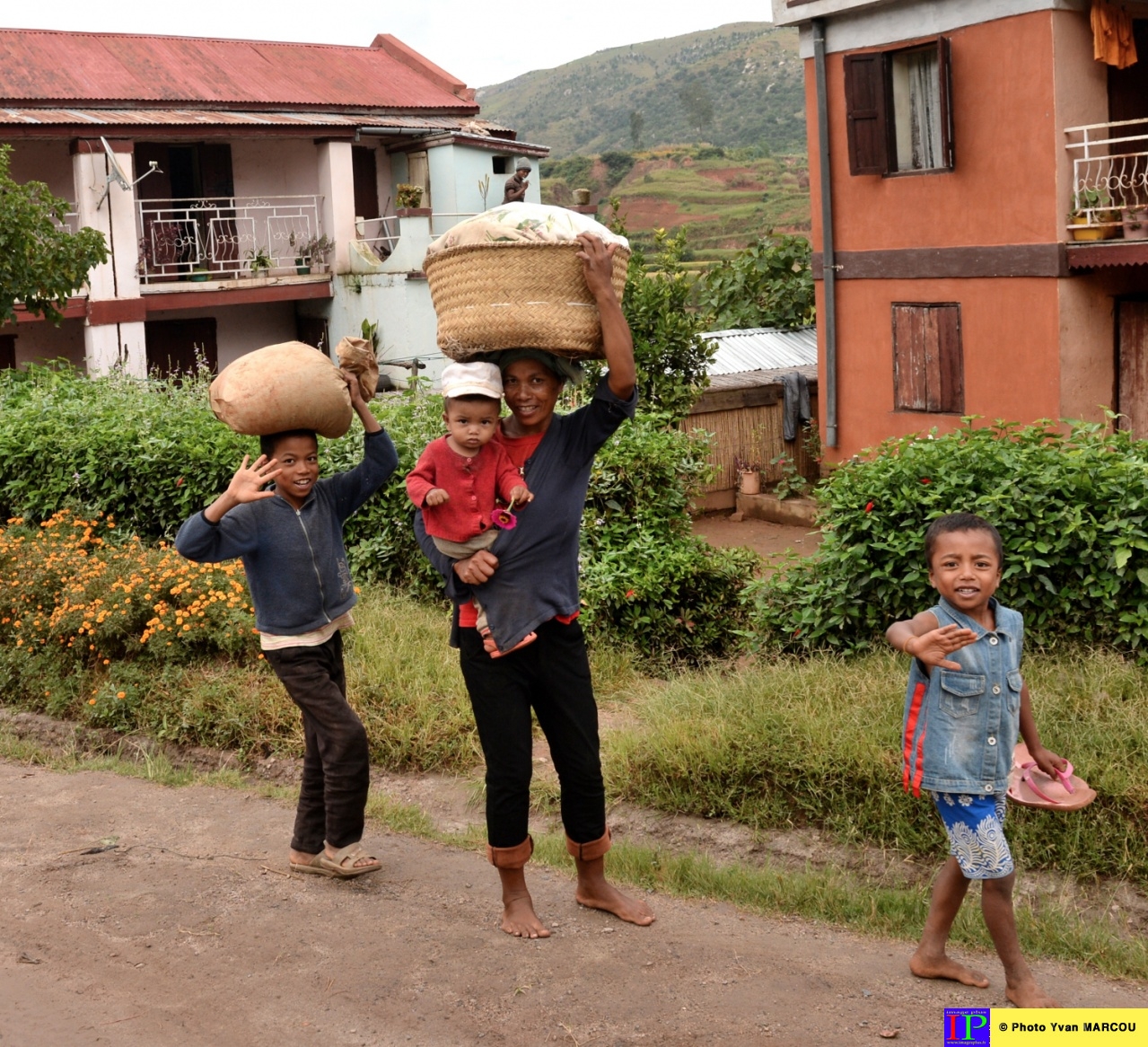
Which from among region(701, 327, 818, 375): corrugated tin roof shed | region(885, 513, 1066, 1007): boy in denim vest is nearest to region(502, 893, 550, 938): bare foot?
region(885, 513, 1066, 1007): boy in denim vest

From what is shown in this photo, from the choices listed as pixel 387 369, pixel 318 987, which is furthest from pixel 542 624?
pixel 387 369

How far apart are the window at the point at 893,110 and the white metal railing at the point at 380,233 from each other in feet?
33.4

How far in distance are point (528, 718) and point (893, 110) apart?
1135 centimetres

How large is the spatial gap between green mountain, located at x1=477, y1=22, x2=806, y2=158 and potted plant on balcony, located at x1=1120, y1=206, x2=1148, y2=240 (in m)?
58.8

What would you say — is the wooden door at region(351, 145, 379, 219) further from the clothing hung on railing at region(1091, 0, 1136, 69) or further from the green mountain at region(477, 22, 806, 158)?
the green mountain at region(477, 22, 806, 158)

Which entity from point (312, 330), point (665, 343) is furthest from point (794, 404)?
point (312, 330)

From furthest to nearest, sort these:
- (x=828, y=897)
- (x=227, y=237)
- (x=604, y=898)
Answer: (x=227, y=237) → (x=828, y=897) → (x=604, y=898)

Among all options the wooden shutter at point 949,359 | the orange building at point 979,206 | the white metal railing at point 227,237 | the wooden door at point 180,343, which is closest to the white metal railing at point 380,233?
the white metal railing at point 227,237

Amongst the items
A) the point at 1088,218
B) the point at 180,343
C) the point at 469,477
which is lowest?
the point at 469,477

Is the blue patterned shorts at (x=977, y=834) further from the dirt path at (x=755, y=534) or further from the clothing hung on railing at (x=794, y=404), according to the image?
the clothing hung on railing at (x=794, y=404)

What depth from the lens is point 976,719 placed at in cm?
351

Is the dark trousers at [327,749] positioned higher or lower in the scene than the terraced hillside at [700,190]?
lower

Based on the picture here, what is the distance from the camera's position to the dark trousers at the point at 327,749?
4.50m

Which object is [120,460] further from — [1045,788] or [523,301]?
[1045,788]
